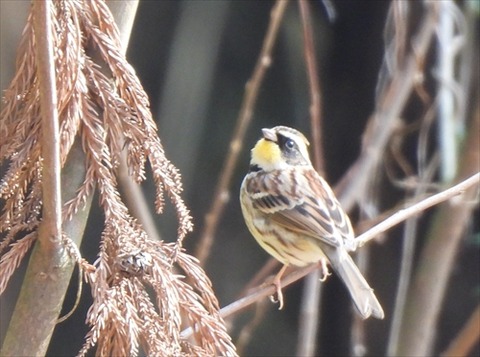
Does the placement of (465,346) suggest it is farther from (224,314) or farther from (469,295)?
(469,295)

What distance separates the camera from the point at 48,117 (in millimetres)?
1369

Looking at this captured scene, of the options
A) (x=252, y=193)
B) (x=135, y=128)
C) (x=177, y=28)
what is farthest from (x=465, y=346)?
(x=177, y=28)

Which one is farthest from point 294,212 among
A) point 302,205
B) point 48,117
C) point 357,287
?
point 48,117

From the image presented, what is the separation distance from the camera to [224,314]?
1.92 m

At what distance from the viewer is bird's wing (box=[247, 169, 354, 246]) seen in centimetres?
282

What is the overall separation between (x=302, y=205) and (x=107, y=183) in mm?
1458

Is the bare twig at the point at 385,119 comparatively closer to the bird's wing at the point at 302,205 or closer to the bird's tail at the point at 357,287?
the bird's wing at the point at 302,205

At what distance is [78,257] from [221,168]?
3.23 m

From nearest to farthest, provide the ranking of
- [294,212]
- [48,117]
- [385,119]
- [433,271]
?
1. [48,117]
2. [294,212]
3. [433,271]
4. [385,119]

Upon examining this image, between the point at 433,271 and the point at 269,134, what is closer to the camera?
the point at 269,134

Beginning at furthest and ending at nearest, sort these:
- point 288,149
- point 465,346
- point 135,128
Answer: point 288,149 < point 465,346 < point 135,128

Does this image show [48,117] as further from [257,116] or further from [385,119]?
[257,116]

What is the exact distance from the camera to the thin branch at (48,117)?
132 cm

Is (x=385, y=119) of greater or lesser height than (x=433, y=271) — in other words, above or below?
above
